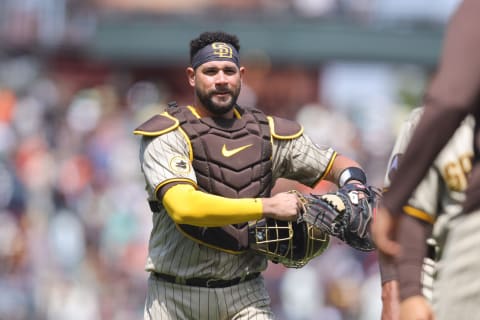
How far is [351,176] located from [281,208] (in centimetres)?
75

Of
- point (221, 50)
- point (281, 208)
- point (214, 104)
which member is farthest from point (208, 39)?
point (281, 208)

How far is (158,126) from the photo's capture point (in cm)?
600

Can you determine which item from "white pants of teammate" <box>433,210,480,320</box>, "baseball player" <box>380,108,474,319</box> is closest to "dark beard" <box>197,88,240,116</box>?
"baseball player" <box>380,108,474,319</box>

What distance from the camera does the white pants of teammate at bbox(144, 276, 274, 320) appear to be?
19.8 feet

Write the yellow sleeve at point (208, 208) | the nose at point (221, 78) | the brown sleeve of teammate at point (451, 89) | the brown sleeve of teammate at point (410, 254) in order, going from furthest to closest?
1. the nose at point (221, 78)
2. the yellow sleeve at point (208, 208)
3. the brown sleeve of teammate at point (410, 254)
4. the brown sleeve of teammate at point (451, 89)

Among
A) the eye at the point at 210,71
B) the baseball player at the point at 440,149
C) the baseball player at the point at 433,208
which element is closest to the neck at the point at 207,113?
the eye at the point at 210,71

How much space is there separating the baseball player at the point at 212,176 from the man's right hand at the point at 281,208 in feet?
0.93

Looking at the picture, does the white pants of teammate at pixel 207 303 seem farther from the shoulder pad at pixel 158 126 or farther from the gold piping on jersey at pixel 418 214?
the gold piping on jersey at pixel 418 214

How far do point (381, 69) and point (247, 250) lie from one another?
66.0ft

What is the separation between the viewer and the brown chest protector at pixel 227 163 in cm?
595

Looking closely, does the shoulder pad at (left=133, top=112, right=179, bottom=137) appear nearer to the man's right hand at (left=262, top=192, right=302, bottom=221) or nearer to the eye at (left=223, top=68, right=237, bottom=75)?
the eye at (left=223, top=68, right=237, bottom=75)

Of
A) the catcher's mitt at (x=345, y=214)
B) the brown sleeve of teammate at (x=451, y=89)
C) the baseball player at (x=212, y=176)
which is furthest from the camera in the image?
the baseball player at (x=212, y=176)

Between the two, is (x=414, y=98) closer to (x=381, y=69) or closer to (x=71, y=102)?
Result: (x=381, y=69)

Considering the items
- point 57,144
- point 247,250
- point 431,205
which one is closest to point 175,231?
point 247,250
